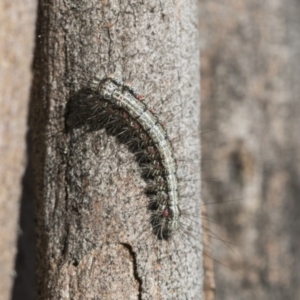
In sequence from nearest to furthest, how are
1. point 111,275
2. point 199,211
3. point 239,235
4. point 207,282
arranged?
1. point 111,275
2. point 199,211
3. point 207,282
4. point 239,235

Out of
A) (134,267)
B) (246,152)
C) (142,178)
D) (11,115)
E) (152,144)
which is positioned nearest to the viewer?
(134,267)

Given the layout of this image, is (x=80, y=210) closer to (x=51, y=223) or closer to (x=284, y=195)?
(x=51, y=223)

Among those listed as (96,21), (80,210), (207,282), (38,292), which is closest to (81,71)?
(96,21)

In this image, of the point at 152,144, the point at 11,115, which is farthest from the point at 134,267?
the point at 11,115

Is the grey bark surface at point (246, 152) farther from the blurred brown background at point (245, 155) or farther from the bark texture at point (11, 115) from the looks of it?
the bark texture at point (11, 115)

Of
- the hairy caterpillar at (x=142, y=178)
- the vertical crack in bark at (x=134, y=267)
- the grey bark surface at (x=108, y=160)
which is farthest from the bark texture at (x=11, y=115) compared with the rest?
the vertical crack in bark at (x=134, y=267)

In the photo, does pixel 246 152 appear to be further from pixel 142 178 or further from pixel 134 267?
pixel 134 267

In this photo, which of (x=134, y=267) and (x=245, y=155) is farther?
(x=245, y=155)

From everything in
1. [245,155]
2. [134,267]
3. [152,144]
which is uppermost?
[245,155]
